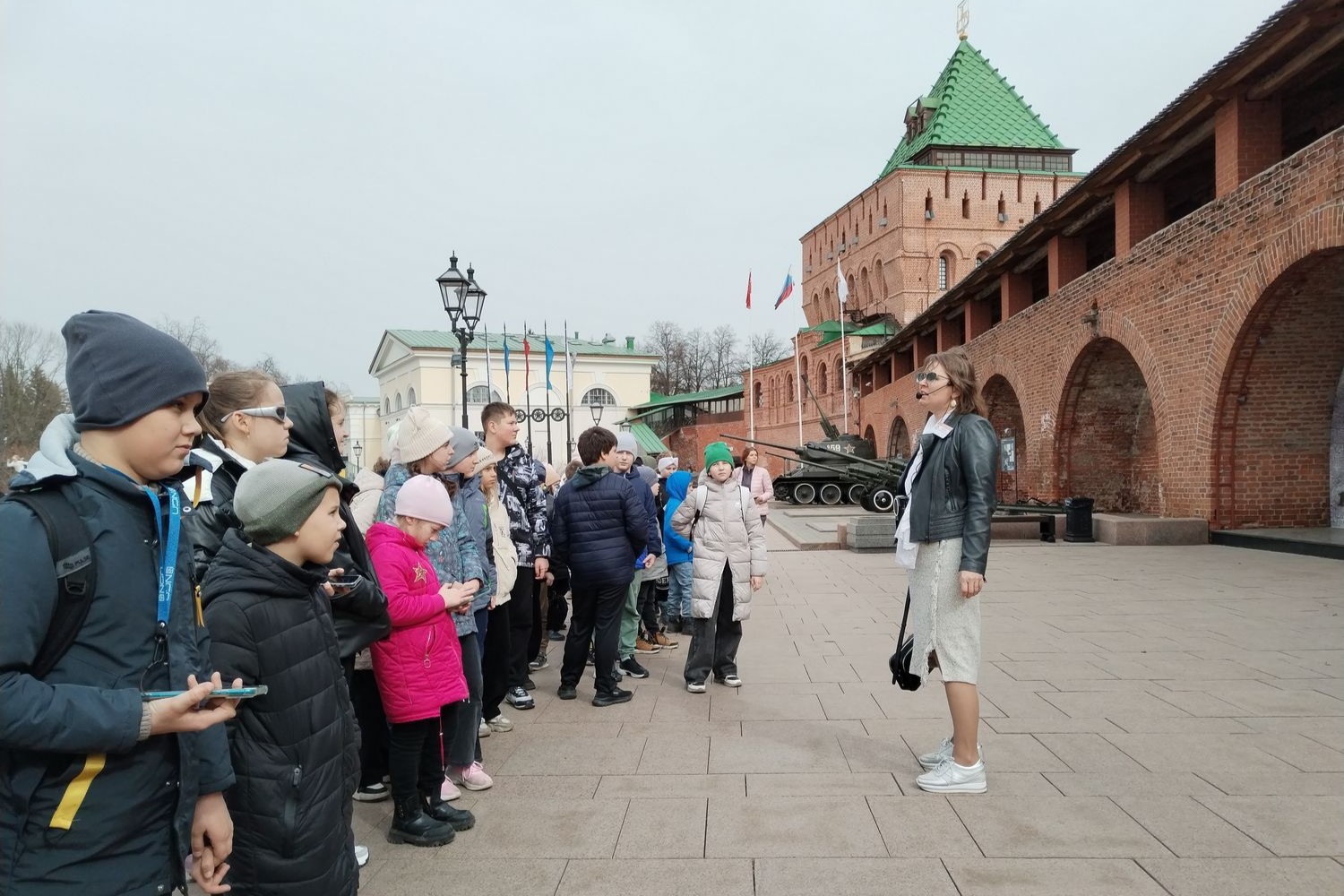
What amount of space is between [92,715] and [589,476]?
413cm

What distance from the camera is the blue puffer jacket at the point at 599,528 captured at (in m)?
5.59

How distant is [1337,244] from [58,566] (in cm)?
1179

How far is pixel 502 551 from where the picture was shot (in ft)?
16.7

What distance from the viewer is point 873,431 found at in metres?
39.9

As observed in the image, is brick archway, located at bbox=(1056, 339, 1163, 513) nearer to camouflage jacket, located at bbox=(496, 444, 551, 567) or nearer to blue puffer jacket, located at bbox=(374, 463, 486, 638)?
camouflage jacket, located at bbox=(496, 444, 551, 567)

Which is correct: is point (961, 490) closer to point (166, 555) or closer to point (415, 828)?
point (415, 828)

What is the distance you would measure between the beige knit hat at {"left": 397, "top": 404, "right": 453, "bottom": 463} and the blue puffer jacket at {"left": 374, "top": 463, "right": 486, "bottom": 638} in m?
0.09

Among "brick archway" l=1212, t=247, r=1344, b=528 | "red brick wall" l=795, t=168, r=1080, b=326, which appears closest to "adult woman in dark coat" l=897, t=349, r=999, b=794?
"brick archway" l=1212, t=247, r=1344, b=528

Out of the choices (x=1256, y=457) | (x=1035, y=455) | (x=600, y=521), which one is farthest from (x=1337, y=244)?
(x=1035, y=455)

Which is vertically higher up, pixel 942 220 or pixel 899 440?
pixel 942 220

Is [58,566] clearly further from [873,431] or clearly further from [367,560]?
[873,431]

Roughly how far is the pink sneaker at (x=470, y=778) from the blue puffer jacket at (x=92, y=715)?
2340 millimetres

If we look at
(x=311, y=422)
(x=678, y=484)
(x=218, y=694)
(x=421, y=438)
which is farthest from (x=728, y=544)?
(x=218, y=694)

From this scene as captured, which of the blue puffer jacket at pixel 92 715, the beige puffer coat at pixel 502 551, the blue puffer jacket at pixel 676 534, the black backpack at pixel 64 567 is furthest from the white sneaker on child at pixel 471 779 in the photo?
the blue puffer jacket at pixel 676 534
